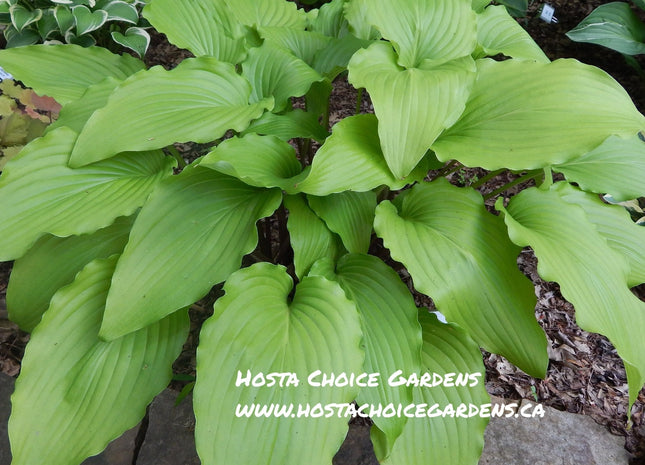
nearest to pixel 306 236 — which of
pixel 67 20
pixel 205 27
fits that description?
pixel 205 27

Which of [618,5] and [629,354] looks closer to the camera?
[629,354]

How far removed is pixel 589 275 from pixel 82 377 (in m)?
1.27

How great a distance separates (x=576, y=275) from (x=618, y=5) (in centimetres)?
241

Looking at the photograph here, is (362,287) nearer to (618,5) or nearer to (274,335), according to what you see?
(274,335)

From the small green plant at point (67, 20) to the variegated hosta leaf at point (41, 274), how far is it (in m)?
1.56

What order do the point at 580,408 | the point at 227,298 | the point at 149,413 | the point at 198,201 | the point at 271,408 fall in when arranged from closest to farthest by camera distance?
the point at 271,408, the point at 227,298, the point at 198,201, the point at 149,413, the point at 580,408

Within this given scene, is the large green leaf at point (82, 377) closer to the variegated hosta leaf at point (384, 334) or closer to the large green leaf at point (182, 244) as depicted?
the large green leaf at point (182, 244)

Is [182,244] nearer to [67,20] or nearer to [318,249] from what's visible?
[318,249]

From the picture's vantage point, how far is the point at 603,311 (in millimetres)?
1140

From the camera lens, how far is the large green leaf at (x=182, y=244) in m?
1.13

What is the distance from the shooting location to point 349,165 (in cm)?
127

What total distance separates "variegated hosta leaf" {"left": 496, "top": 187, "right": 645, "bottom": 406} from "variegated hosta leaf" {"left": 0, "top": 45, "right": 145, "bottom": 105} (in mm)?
1428

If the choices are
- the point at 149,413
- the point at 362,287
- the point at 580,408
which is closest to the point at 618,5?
the point at 580,408

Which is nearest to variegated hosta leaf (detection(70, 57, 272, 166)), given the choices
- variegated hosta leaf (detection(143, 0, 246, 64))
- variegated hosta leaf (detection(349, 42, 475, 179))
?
variegated hosta leaf (detection(143, 0, 246, 64))
